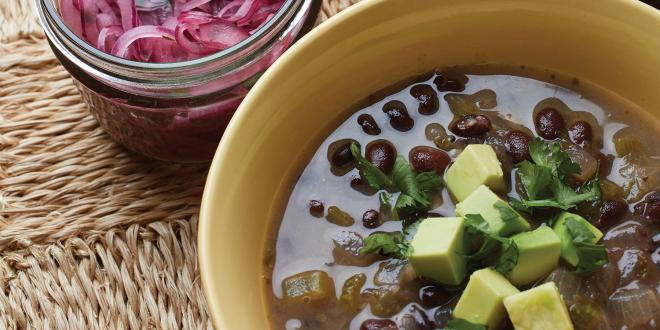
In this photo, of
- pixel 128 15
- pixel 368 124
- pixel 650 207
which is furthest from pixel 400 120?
pixel 128 15

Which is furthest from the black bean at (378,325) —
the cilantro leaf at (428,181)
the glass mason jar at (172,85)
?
the glass mason jar at (172,85)

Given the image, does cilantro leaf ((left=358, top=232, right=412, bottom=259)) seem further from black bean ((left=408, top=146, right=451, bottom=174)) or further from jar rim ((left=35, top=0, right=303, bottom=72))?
jar rim ((left=35, top=0, right=303, bottom=72))

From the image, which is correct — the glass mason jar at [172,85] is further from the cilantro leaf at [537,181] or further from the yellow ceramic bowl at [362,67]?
the cilantro leaf at [537,181]

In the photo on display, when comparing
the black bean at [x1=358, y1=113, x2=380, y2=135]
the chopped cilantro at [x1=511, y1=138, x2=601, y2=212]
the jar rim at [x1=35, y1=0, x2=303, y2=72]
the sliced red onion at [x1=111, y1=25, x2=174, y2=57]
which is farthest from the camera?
the sliced red onion at [x1=111, y1=25, x2=174, y2=57]

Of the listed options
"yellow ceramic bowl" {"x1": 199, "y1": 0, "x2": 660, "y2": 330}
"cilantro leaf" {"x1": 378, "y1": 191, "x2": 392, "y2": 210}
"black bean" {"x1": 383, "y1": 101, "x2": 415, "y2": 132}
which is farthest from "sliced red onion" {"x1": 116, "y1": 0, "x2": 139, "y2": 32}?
"cilantro leaf" {"x1": 378, "y1": 191, "x2": 392, "y2": 210}

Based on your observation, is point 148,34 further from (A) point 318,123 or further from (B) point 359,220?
(B) point 359,220

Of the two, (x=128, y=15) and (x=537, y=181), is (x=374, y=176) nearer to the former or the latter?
(x=537, y=181)

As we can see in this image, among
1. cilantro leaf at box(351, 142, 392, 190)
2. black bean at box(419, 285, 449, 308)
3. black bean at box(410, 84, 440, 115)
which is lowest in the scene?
black bean at box(419, 285, 449, 308)
